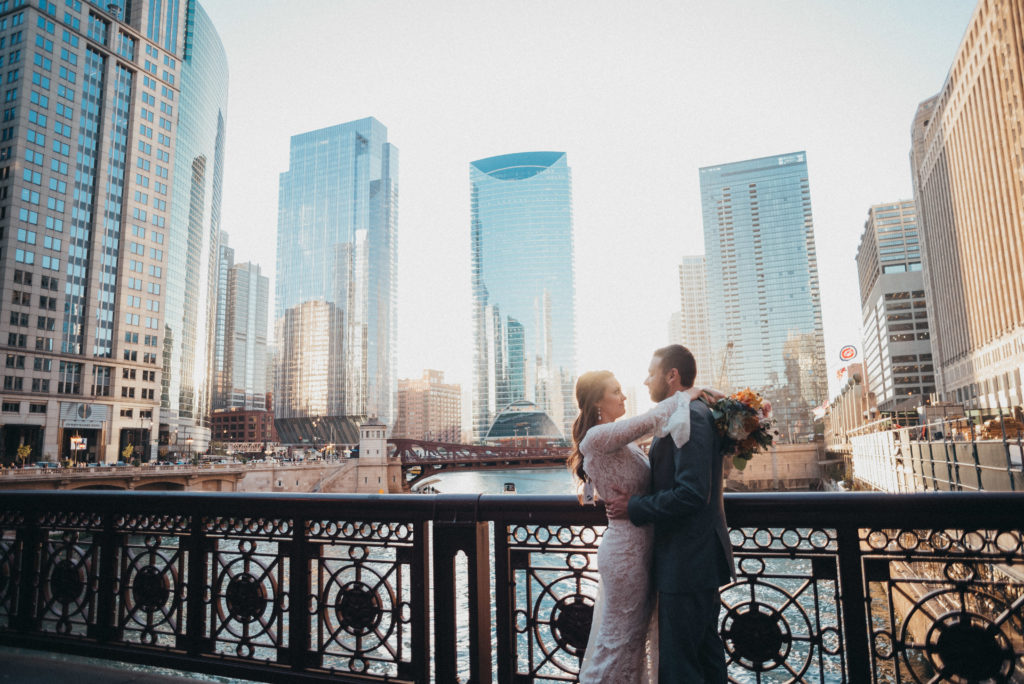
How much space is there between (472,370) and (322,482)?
328ft

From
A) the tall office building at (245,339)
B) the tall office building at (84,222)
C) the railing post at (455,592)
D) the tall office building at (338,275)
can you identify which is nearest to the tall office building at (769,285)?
the tall office building at (338,275)

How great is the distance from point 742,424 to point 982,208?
64.0 meters

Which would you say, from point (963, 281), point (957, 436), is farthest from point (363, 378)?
point (957, 436)

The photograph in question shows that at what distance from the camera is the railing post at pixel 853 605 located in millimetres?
2928

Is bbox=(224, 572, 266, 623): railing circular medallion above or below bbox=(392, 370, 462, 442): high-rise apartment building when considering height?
below

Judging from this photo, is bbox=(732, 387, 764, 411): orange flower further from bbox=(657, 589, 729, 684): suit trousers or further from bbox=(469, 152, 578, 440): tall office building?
bbox=(469, 152, 578, 440): tall office building

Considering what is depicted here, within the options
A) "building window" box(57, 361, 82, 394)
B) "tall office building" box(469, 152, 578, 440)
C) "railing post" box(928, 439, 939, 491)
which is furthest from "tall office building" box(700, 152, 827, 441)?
"building window" box(57, 361, 82, 394)

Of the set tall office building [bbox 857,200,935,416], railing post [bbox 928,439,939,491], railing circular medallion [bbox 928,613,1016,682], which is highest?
tall office building [bbox 857,200,935,416]

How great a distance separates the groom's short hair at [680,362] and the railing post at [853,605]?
1137 mm

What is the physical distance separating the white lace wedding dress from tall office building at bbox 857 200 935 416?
92.2 meters

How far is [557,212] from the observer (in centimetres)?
15088

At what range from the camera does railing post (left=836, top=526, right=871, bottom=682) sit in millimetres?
2928

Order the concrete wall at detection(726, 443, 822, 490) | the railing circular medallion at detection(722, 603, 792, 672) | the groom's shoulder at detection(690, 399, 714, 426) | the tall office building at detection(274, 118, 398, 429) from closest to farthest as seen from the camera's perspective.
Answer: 1. the groom's shoulder at detection(690, 399, 714, 426)
2. the railing circular medallion at detection(722, 603, 792, 672)
3. the concrete wall at detection(726, 443, 822, 490)
4. the tall office building at detection(274, 118, 398, 429)

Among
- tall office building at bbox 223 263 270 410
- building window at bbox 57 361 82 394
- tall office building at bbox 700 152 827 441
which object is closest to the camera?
building window at bbox 57 361 82 394
